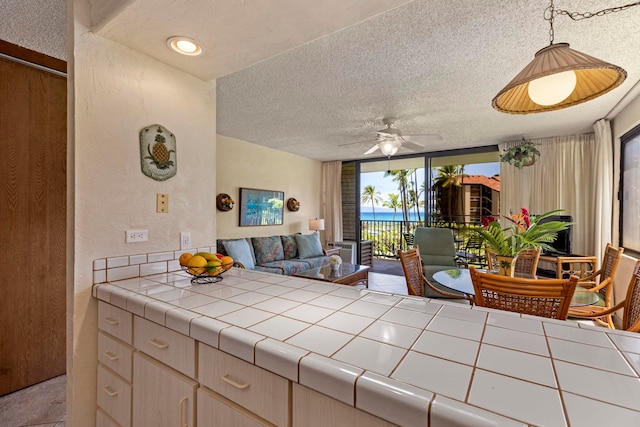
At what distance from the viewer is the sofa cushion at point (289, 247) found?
16.3ft

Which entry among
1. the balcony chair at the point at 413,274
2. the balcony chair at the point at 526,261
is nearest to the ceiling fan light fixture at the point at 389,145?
the balcony chair at the point at 413,274

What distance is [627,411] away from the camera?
52 centimetres

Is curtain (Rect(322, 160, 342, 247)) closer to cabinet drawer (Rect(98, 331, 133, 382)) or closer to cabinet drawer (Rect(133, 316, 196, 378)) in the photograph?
cabinet drawer (Rect(98, 331, 133, 382))

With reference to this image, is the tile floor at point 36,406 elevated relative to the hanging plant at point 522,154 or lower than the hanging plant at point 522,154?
lower

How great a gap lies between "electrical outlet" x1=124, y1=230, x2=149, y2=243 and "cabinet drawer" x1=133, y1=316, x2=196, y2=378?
0.50 metres

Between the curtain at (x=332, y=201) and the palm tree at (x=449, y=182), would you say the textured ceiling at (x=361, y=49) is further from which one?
the curtain at (x=332, y=201)

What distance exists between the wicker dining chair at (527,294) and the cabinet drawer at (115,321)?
5.44ft

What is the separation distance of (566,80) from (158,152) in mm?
1969

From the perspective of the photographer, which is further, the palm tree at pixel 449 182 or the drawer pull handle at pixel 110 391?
the palm tree at pixel 449 182

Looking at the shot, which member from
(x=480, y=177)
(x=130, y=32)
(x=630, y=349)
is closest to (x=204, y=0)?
(x=130, y=32)

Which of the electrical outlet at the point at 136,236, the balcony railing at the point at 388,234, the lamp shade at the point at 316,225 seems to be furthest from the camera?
the balcony railing at the point at 388,234

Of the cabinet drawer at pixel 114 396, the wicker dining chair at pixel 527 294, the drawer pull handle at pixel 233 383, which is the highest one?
the wicker dining chair at pixel 527 294

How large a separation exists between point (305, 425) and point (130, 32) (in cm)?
172

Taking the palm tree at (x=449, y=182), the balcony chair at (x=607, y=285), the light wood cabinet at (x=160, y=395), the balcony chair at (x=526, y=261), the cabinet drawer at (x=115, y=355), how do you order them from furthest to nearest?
the palm tree at (x=449, y=182) < the balcony chair at (x=526, y=261) < the balcony chair at (x=607, y=285) < the cabinet drawer at (x=115, y=355) < the light wood cabinet at (x=160, y=395)
